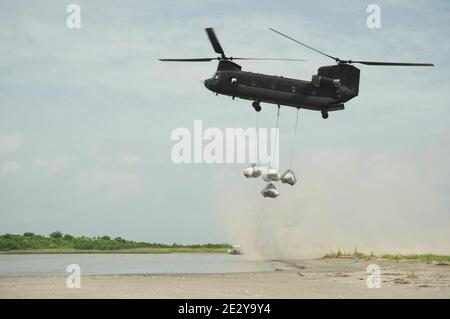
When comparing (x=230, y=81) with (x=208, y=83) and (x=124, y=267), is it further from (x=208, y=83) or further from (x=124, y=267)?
(x=124, y=267)

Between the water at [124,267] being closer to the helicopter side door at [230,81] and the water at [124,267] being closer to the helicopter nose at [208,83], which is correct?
the helicopter nose at [208,83]

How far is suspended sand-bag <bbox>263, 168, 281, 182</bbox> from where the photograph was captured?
5172 centimetres

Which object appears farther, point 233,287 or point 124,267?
point 124,267

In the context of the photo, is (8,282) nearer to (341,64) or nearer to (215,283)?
(215,283)

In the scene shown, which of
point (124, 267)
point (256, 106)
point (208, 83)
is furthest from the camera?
point (124, 267)

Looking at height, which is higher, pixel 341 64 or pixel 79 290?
pixel 341 64

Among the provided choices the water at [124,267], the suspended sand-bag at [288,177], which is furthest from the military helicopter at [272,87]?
the water at [124,267]

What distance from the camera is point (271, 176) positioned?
51.8 metres

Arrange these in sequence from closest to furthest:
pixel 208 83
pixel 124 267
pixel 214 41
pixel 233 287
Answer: pixel 233 287, pixel 214 41, pixel 208 83, pixel 124 267

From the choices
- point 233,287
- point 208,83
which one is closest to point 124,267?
point 208,83

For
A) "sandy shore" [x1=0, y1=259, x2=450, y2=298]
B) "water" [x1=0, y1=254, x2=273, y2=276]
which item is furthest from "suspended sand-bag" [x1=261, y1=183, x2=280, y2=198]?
"sandy shore" [x1=0, y1=259, x2=450, y2=298]
